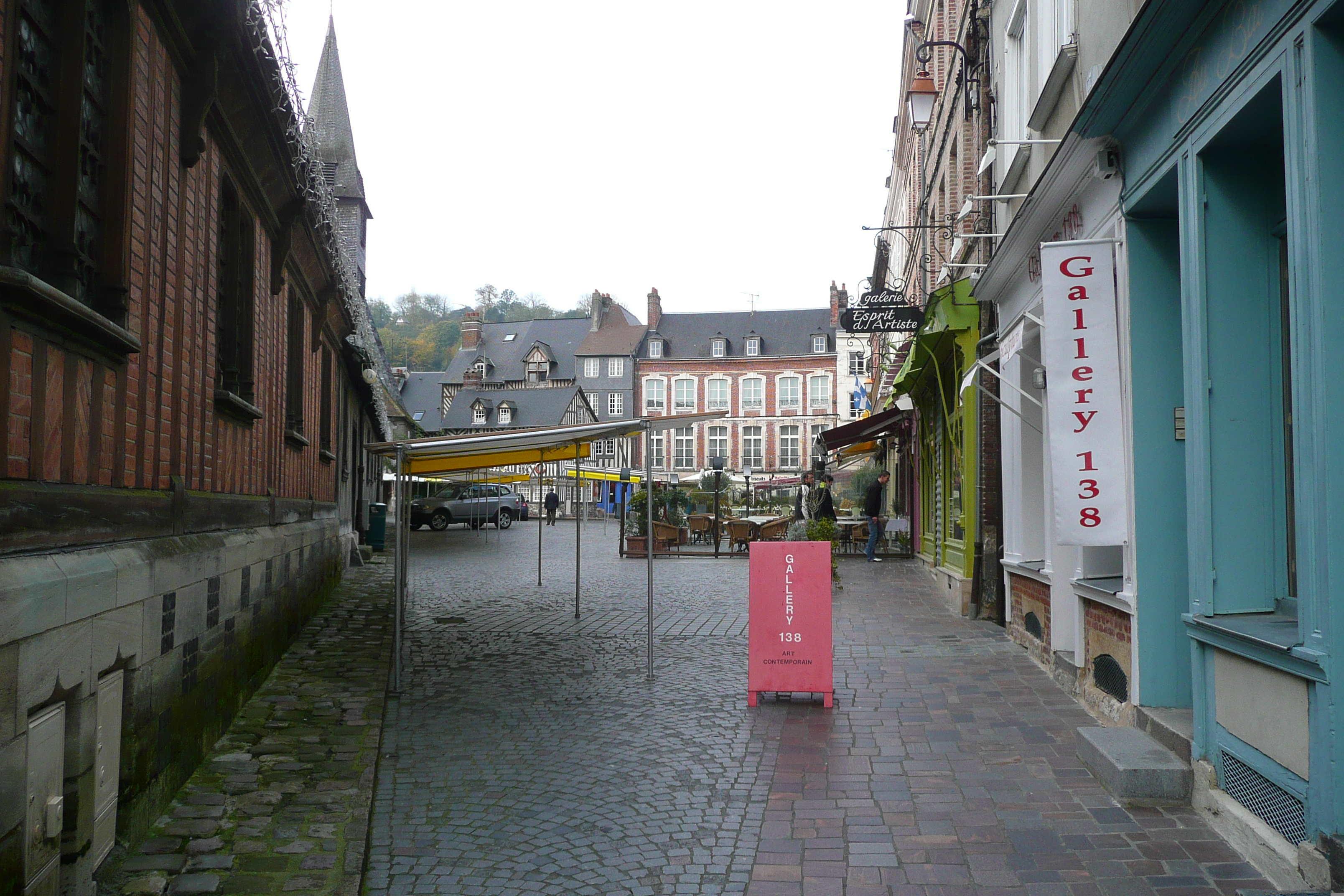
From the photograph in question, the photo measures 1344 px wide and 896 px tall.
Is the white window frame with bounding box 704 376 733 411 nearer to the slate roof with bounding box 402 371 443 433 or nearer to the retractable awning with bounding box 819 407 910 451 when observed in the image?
the slate roof with bounding box 402 371 443 433

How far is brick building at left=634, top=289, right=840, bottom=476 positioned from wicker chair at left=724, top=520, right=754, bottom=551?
41244 mm

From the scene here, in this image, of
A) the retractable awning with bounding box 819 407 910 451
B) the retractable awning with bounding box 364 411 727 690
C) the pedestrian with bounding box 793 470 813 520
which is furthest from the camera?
the pedestrian with bounding box 793 470 813 520

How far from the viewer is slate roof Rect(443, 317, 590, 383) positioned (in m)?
72.0

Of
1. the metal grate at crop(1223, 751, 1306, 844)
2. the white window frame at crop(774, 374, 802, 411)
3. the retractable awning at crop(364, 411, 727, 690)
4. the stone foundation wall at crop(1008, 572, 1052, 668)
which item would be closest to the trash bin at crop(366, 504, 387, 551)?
the retractable awning at crop(364, 411, 727, 690)

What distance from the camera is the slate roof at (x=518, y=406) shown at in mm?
66438

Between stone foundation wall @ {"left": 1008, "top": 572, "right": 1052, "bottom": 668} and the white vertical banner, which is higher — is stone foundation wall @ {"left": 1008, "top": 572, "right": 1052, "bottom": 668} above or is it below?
below

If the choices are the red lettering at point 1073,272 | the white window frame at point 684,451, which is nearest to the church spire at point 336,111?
the red lettering at point 1073,272

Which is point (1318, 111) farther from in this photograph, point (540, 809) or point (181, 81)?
point (181, 81)

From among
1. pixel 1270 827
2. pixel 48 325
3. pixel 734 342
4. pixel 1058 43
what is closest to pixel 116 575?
pixel 48 325

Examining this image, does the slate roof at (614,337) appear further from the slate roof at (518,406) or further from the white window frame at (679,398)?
the white window frame at (679,398)

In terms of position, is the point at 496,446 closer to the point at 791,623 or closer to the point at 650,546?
the point at 650,546

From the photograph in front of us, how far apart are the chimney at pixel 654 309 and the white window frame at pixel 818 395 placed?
434 inches

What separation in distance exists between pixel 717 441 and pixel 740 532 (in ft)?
145

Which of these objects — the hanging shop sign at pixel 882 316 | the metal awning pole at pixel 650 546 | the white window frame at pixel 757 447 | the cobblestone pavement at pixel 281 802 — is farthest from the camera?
the white window frame at pixel 757 447
